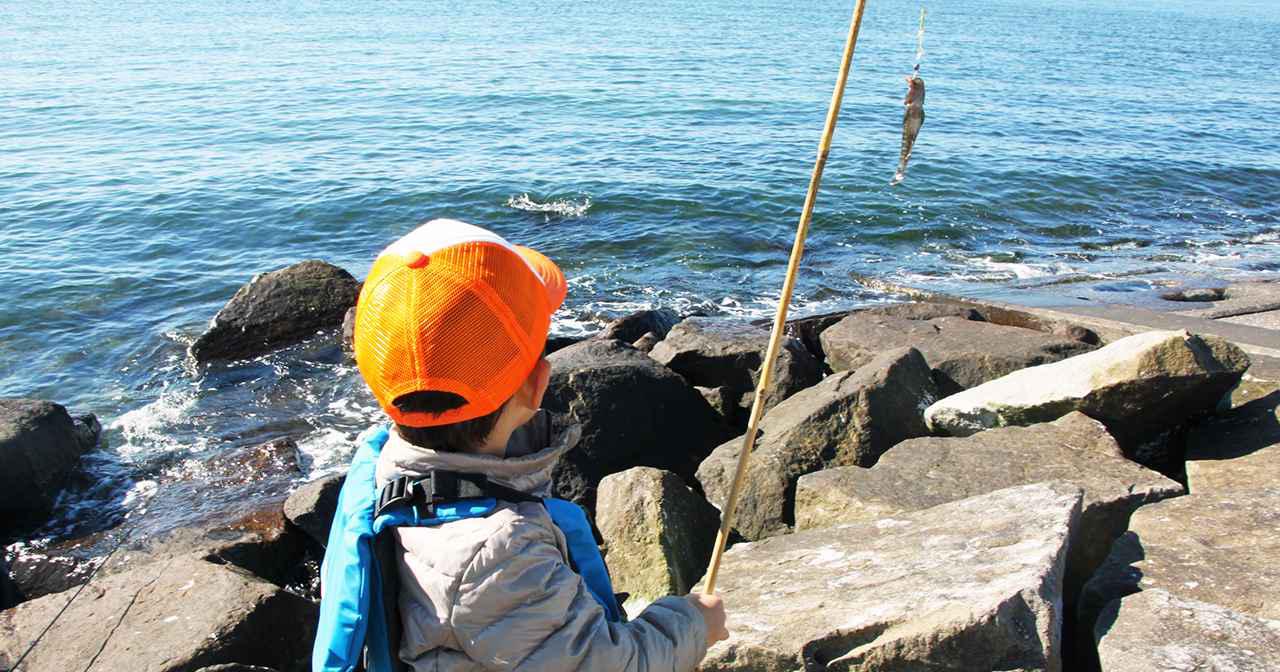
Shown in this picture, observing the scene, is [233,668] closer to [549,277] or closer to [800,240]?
[549,277]

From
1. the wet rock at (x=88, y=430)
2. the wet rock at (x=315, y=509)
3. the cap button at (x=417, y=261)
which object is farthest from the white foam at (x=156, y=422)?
the cap button at (x=417, y=261)

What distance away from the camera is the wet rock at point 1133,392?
16.5 ft

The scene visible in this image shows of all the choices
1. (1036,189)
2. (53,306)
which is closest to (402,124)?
(53,306)

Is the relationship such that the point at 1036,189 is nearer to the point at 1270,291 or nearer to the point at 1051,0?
the point at 1270,291

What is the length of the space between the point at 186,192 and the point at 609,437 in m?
13.7

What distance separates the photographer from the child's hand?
7.54 feet

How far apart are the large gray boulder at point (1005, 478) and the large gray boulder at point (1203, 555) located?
6.9 inches

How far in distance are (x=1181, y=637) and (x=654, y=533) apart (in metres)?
2.30

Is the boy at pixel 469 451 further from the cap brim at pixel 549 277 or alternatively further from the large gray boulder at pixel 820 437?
the large gray boulder at pixel 820 437

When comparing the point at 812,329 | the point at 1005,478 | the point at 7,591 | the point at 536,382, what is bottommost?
the point at 7,591

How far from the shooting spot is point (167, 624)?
14.3ft

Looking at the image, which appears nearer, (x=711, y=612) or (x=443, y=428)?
(x=443, y=428)

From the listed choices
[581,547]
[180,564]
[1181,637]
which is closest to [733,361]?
[180,564]

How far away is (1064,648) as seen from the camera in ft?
11.4
